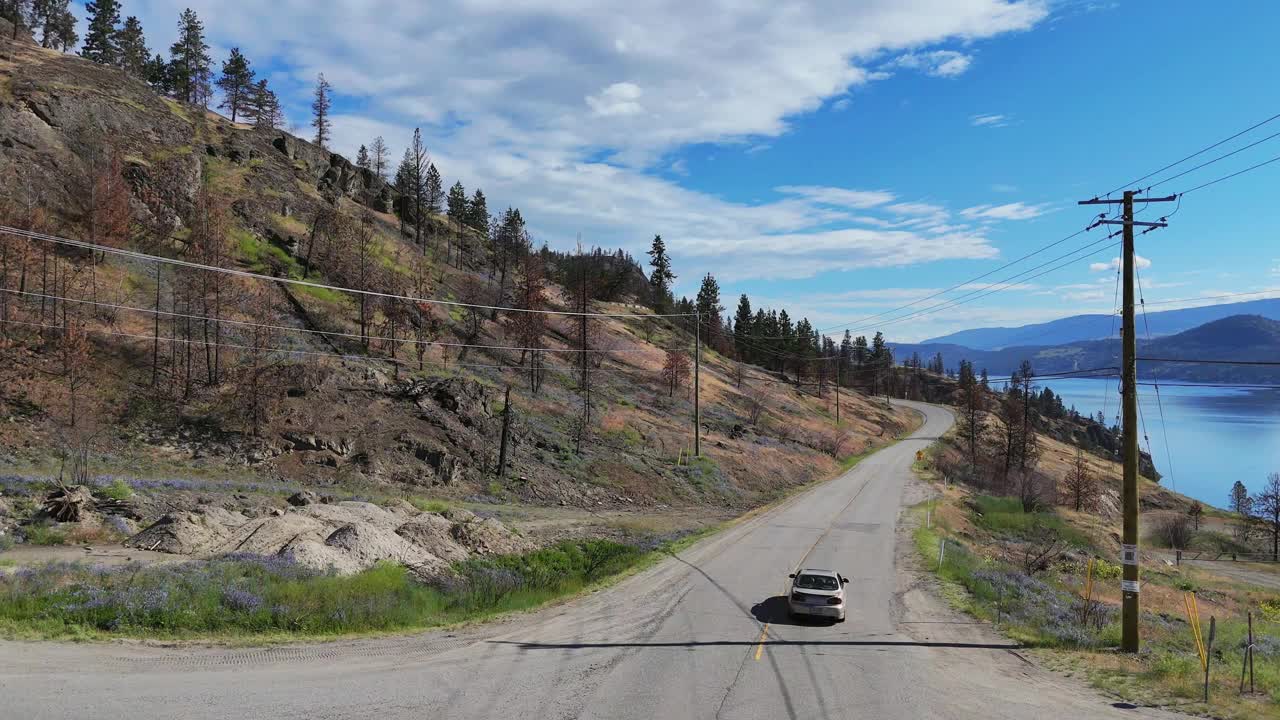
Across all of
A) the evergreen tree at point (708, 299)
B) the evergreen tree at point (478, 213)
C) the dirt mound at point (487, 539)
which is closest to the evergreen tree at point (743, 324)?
the evergreen tree at point (708, 299)

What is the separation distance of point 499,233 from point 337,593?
121086mm

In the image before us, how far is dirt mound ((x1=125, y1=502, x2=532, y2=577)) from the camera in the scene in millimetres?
19719

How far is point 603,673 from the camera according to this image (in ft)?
44.0

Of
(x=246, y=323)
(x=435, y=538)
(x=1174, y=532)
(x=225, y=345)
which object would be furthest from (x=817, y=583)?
(x=1174, y=532)

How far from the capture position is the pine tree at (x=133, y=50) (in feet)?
317

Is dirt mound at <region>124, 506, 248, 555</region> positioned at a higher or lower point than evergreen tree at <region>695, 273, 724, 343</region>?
lower

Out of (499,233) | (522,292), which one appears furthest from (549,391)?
(499,233)

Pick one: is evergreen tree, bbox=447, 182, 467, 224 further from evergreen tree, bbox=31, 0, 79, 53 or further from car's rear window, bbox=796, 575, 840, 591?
car's rear window, bbox=796, 575, 840, 591

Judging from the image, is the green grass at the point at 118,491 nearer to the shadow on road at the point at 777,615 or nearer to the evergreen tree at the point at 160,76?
the shadow on road at the point at 777,615

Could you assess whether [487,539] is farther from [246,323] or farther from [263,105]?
[263,105]

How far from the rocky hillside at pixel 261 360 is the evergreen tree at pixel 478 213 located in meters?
54.9

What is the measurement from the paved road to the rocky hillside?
20115 mm

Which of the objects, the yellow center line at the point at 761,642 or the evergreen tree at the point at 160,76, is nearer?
the yellow center line at the point at 761,642

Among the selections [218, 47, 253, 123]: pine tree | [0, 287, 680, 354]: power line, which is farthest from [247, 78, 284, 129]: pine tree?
[0, 287, 680, 354]: power line
